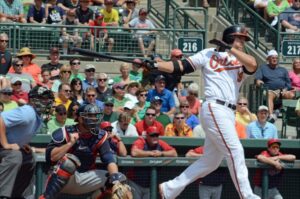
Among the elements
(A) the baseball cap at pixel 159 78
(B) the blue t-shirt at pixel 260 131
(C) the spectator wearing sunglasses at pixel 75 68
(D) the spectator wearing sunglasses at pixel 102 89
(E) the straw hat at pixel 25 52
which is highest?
(E) the straw hat at pixel 25 52

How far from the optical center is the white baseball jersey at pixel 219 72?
1102 cm

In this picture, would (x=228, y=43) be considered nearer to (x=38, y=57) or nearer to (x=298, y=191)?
(x=298, y=191)

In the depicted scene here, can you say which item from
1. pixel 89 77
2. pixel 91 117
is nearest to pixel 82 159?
pixel 91 117

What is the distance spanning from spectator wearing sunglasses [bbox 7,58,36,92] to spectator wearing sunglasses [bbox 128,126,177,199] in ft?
9.96

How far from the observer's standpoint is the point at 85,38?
58.0 feet

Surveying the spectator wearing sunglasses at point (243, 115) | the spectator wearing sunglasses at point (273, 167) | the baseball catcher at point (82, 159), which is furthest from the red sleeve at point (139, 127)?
the baseball catcher at point (82, 159)

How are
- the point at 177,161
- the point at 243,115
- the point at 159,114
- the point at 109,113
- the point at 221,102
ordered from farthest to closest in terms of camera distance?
the point at 243,115 → the point at 159,114 → the point at 109,113 → the point at 177,161 → the point at 221,102

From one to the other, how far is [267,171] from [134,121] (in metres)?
2.83

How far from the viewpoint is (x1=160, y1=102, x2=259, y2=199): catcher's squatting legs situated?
428 inches

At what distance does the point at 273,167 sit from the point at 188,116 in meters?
2.62

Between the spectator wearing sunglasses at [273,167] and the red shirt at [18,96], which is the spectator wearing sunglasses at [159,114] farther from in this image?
the spectator wearing sunglasses at [273,167]

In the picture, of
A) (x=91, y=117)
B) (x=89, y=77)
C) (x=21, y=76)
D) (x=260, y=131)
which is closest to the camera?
(x=91, y=117)

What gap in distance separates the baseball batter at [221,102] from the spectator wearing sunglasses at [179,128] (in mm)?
3076

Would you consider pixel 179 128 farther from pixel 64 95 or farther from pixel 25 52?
pixel 25 52
